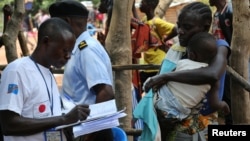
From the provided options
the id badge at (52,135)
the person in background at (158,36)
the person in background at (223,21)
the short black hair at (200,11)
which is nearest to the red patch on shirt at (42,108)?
the id badge at (52,135)

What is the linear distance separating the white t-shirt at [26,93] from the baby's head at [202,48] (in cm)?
97

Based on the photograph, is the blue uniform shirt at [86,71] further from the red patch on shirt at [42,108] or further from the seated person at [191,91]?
the red patch on shirt at [42,108]

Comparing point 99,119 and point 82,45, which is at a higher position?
point 82,45

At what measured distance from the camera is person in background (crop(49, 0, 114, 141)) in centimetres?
309

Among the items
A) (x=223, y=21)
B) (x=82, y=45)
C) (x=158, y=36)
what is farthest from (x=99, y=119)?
(x=158, y=36)

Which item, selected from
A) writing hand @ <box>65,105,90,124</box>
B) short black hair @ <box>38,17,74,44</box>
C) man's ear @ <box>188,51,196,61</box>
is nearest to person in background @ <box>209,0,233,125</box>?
man's ear @ <box>188,51,196,61</box>

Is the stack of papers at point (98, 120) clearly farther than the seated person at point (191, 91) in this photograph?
No

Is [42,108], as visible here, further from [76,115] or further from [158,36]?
[158,36]

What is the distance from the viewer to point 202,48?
3.12 metres

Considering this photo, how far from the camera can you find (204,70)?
3.11m

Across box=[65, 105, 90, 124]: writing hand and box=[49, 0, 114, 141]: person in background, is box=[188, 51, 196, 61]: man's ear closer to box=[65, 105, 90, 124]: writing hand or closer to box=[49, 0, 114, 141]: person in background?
box=[49, 0, 114, 141]: person in background

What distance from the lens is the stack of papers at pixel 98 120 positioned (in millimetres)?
2670

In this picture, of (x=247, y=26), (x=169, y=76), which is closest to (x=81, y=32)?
(x=169, y=76)

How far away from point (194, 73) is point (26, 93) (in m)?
1.08
